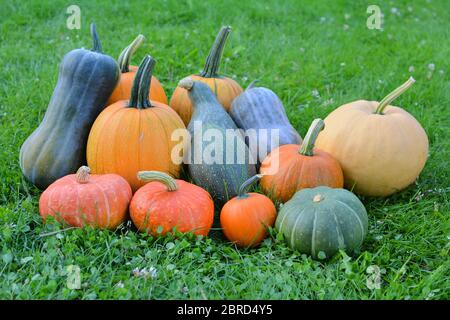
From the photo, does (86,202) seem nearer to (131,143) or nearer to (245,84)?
(131,143)

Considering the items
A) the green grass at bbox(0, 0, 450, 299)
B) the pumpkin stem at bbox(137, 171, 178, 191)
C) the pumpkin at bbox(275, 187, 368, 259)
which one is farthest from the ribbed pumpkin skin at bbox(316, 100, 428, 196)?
the pumpkin stem at bbox(137, 171, 178, 191)

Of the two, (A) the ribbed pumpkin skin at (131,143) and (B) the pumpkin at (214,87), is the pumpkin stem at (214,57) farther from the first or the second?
(A) the ribbed pumpkin skin at (131,143)

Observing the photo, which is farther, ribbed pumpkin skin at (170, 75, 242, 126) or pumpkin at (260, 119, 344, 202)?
ribbed pumpkin skin at (170, 75, 242, 126)

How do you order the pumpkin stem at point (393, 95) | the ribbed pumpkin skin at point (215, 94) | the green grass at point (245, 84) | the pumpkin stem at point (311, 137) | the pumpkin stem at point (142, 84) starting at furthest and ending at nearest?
the ribbed pumpkin skin at point (215, 94) → the pumpkin stem at point (393, 95) → the pumpkin stem at point (142, 84) → the pumpkin stem at point (311, 137) → the green grass at point (245, 84)

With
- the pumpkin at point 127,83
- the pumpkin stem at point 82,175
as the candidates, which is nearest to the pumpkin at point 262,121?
the pumpkin at point 127,83

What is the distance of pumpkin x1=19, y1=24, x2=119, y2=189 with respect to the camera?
3352 millimetres

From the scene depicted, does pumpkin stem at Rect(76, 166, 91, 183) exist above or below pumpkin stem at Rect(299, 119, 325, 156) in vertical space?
below

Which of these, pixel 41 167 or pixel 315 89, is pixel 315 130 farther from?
pixel 315 89

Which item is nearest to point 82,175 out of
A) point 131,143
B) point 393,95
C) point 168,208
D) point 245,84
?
A: point 131,143

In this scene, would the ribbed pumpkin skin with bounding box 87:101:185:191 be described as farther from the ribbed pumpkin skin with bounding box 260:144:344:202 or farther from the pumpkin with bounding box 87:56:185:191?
the ribbed pumpkin skin with bounding box 260:144:344:202

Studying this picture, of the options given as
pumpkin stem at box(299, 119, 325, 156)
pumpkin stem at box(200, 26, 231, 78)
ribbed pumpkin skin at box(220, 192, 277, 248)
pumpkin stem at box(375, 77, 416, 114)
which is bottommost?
ribbed pumpkin skin at box(220, 192, 277, 248)

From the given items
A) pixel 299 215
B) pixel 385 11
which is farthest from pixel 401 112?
pixel 385 11

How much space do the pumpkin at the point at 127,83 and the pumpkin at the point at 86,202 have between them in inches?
30.2

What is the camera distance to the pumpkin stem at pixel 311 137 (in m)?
3.16
